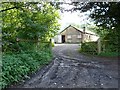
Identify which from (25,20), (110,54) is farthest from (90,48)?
(25,20)

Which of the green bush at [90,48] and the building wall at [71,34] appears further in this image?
the building wall at [71,34]

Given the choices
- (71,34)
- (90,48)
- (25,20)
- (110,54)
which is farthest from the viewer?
(71,34)

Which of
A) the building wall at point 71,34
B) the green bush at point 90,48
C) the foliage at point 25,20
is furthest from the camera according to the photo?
the building wall at point 71,34

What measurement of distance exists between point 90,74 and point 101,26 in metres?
5.38

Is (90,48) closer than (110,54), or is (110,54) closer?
(110,54)

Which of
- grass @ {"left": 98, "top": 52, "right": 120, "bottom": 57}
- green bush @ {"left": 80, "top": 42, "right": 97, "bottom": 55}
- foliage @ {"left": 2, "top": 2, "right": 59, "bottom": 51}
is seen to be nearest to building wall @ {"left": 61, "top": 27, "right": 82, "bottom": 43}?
green bush @ {"left": 80, "top": 42, "right": 97, "bottom": 55}

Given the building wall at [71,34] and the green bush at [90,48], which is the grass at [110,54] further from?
the building wall at [71,34]

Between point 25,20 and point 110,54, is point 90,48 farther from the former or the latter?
point 25,20

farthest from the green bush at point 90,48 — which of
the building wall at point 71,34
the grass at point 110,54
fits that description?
the building wall at point 71,34

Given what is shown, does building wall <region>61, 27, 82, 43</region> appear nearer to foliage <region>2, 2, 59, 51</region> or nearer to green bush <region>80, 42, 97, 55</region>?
green bush <region>80, 42, 97, 55</region>

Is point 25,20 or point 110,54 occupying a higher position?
point 25,20

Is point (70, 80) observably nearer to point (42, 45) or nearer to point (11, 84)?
point (11, 84)

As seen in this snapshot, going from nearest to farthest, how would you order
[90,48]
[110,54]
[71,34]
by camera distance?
[110,54] < [90,48] < [71,34]

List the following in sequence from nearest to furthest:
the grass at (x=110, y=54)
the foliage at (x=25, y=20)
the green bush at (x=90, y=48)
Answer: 1. the foliage at (x=25, y=20)
2. the grass at (x=110, y=54)
3. the green bush at (x=90, y=48)
